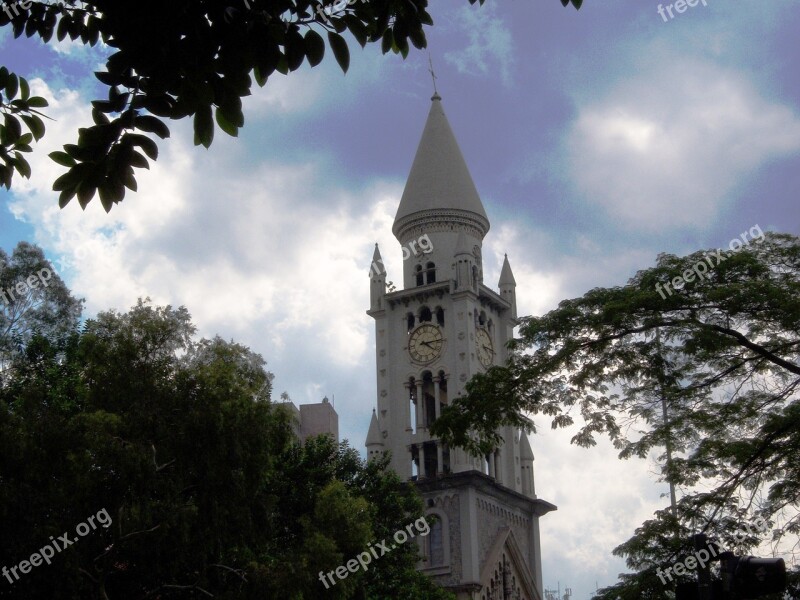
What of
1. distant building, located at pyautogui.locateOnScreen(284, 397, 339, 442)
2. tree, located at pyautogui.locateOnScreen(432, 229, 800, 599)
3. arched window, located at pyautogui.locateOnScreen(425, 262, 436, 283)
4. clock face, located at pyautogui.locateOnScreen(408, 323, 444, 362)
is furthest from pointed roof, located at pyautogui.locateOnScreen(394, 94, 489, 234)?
tree, located at pyautogui.locateOnScreen(432, 229, 800, 599)

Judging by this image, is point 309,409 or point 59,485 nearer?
point 59,485

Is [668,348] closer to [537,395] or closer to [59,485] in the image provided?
[537,395]

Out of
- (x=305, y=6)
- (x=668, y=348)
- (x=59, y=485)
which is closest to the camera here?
(x=305, y=6)

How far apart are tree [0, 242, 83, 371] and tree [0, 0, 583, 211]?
29397mm

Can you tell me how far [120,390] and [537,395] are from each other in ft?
33.9

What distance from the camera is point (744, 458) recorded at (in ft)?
59.4

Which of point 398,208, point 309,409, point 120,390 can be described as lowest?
point 120,390

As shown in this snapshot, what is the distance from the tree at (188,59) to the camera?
571cm

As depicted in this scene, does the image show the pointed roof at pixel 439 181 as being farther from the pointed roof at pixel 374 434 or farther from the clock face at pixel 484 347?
the pointed roof at pixel 374 434

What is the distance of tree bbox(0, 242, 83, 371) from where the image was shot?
3462cm

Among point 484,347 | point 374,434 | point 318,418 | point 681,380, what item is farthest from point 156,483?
point 318,418

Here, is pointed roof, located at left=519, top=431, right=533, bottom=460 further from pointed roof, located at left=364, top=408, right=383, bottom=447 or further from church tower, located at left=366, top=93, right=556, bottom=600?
pointed roof, located at left=364, top=408, right=383, bottom=447

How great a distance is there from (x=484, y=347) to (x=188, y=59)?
180ft

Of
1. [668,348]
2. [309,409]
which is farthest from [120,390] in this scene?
[309,409]
